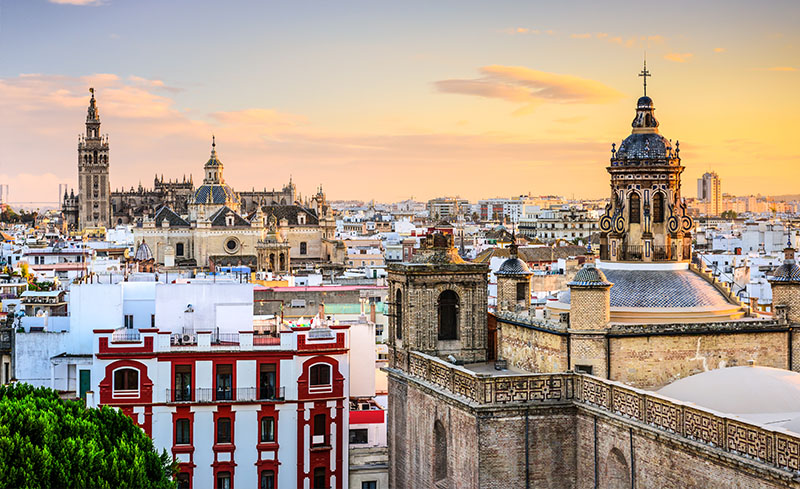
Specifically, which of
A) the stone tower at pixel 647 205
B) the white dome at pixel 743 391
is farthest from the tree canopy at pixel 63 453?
the stone tower at pixel 647 205

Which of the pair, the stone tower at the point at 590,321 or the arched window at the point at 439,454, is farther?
the arched window at the point at 439,454

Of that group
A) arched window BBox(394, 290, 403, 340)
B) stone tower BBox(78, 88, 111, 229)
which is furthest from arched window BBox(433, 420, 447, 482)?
stone tower BBox(78, 88, 111, 229)

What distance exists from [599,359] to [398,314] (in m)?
6.07

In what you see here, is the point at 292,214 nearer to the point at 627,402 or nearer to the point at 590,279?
the point at 590,279

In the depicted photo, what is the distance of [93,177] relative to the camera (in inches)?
5787

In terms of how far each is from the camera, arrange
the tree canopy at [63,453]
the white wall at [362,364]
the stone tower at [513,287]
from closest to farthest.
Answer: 1. the tree canopy at [63,453]
2. the stone tower at [513,287]
3. the white wall at [362,364]

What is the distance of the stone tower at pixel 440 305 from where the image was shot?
25.0 m

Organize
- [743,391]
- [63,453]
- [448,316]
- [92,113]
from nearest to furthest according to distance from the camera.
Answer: [63,453]
[743,391]
[448,316]
[92,113]

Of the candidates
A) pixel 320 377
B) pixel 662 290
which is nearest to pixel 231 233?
pixel 320 377

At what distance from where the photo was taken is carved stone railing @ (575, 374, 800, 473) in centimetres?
1496

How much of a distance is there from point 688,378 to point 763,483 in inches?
215

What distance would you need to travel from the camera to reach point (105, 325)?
105 ft

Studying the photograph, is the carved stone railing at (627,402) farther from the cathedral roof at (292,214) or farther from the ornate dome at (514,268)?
the cathedral roof at (292,214)

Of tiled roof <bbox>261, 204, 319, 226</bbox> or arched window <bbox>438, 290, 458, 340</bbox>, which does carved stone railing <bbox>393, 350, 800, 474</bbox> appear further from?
tiled roof <bbox>261, 204, 319, 226</bbox>
